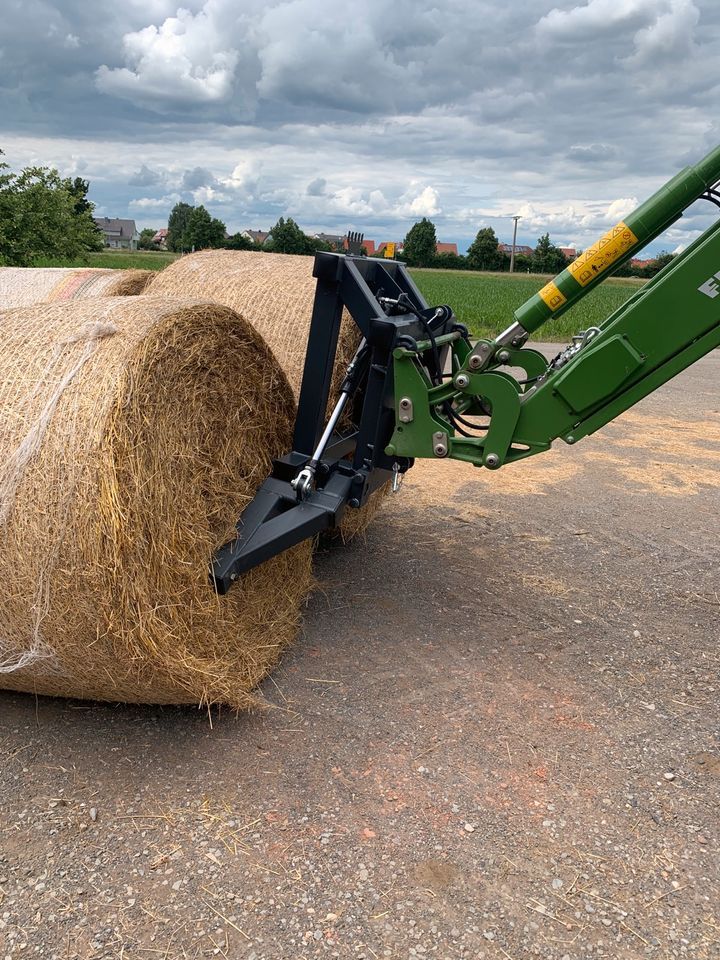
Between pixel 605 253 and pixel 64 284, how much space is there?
4.19 meters

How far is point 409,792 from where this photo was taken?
115 inches

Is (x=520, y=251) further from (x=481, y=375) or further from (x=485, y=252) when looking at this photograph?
(x=481, y=375)

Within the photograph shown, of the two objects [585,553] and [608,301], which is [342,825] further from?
[608,301]

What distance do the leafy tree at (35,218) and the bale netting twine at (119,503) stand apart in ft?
44.5

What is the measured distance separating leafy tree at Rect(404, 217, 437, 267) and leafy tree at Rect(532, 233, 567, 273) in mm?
9186

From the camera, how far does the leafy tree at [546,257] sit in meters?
67.0

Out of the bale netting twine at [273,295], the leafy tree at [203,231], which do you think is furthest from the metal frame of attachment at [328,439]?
the leafy tree at [203,231]

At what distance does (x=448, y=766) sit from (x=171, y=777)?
3.34 ft

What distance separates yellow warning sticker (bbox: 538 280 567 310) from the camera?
11.6 feet

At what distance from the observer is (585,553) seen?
5.24 meters

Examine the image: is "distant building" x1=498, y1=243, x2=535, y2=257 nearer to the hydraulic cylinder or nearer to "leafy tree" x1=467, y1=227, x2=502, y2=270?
"leafy tree" x1=467, y1=227, x2=502, y2=270

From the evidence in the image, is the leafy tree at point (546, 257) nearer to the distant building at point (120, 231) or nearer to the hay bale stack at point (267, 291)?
the distant building at point (120, 231)

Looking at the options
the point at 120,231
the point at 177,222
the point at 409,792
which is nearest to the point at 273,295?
the point at 409,792

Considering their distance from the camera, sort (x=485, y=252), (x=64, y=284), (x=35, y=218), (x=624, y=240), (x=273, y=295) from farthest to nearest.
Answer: (x=485, y=252) < (x=35, y=218) < (x=64, y=284) < (x=273, y=295) < (x=624, y=240)
